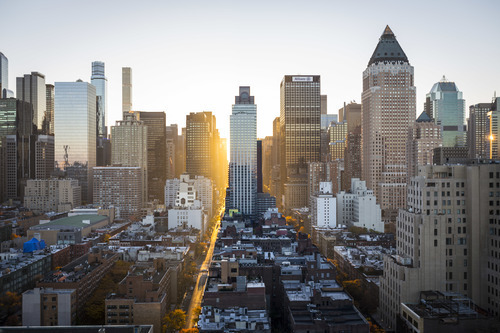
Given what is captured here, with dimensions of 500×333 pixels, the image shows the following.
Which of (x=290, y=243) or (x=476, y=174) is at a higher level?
(x=476, y=174)

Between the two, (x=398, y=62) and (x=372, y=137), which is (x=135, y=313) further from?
(x=398, y=62)

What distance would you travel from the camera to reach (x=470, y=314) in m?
58.8

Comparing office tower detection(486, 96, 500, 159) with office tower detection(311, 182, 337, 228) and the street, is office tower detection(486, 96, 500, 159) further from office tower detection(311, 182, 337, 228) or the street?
the street

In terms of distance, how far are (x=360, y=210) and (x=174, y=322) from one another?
9754 cm

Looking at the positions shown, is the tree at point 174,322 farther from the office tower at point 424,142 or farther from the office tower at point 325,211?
the office tower at point 424,142

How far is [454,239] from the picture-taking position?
70188mm

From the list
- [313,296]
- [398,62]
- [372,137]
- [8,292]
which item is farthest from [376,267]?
[398,62]

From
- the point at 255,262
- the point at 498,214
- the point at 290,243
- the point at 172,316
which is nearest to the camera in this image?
the point at 498,214

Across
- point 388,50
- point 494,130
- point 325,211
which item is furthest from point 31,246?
point 494,130

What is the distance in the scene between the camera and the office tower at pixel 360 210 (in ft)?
518

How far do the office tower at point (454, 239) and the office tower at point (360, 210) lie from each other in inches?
3370

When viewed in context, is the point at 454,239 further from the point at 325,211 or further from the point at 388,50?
the point at 388,50

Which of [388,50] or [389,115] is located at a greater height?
[388,50]

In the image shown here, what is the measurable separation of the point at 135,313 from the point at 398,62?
5975 inches
